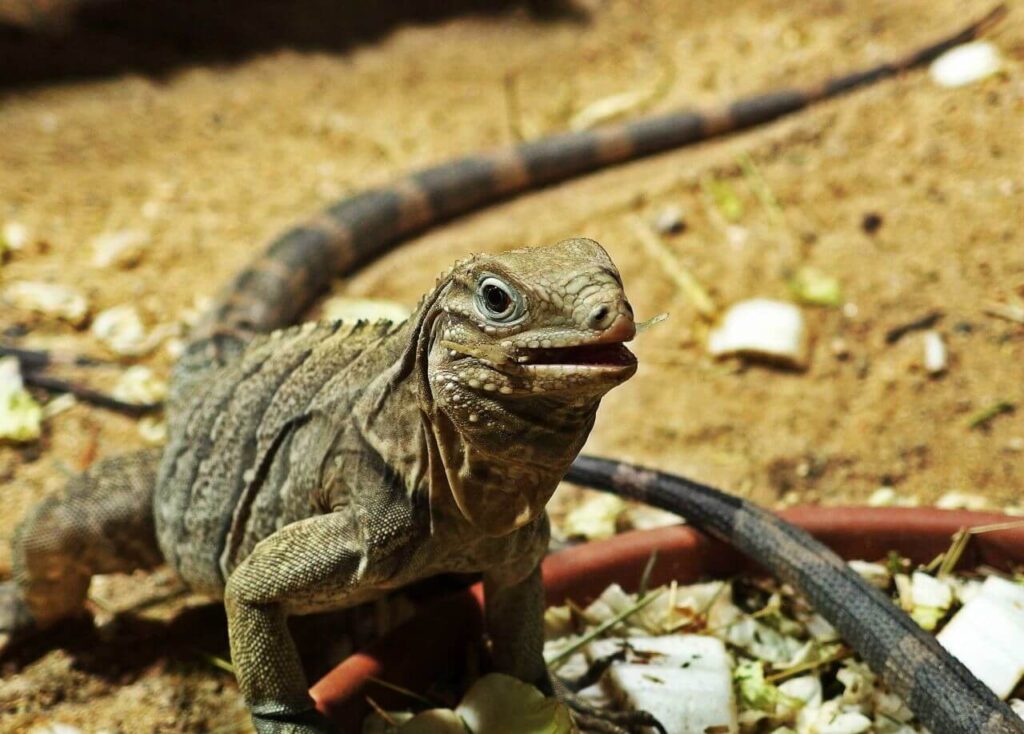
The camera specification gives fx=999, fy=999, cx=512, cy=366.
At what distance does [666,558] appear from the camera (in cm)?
317

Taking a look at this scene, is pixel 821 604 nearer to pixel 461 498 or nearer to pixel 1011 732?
pixel 1011 732

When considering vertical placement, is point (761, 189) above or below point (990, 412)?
above

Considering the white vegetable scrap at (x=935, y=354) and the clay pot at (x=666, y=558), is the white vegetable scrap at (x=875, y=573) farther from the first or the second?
the white vegetable scrap at (x=935, y=354)

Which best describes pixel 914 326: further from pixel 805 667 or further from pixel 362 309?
pixel 362 309

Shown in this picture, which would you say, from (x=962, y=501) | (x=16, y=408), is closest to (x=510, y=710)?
(x=962, y=501)

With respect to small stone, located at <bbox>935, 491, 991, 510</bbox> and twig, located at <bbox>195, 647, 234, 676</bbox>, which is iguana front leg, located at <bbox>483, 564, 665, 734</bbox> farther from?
small stone, located at <bbox>935, 491, 991, 510</bbox>

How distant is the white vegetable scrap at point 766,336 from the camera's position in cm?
461

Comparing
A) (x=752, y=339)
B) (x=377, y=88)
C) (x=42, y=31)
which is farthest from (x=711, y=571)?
(x=42, y=31)

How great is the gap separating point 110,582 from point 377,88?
4.88m

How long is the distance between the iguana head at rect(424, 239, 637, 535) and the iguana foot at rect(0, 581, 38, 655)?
75.4 inches

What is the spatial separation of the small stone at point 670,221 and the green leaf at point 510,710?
133 inches

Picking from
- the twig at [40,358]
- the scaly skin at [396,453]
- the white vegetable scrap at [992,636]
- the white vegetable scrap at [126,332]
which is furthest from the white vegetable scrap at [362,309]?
the white vegetable scrap at [992,636]

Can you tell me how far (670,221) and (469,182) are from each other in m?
1.38

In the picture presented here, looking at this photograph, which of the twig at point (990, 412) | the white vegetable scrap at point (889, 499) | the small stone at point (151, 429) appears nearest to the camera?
the white vegetable scrap at point (889, 499)
